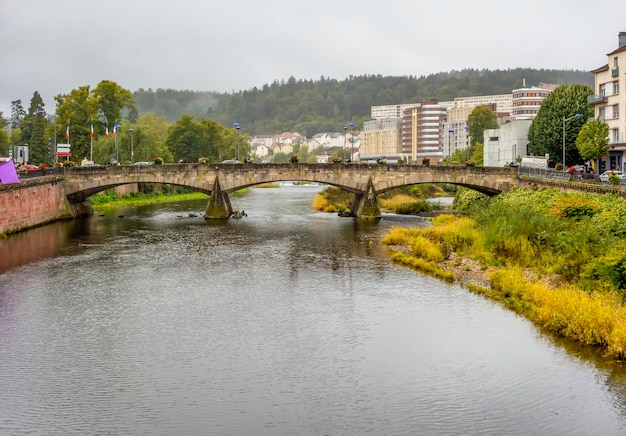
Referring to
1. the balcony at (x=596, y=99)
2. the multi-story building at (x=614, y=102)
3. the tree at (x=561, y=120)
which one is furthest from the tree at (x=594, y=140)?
the tree at (x=561, y=120)

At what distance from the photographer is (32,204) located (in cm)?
7119

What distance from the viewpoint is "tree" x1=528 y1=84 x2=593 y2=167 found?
89.2 metres

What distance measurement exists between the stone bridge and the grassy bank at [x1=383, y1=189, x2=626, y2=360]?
17.8 metres

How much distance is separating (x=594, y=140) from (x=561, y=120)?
13.5 meters

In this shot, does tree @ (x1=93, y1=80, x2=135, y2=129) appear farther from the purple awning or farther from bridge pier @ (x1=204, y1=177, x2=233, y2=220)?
the purple awning

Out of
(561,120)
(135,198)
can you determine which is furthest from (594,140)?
(135,198)

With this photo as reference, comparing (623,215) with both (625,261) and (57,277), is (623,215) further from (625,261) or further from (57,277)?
(57,277)

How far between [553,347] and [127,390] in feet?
57.0

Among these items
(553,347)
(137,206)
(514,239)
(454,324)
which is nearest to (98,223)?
(137,206)

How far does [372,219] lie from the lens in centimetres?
8150

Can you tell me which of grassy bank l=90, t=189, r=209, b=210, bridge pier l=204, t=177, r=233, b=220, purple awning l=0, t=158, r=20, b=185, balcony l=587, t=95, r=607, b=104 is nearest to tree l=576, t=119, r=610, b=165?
balcony l=587, t=95, r=607, b=104

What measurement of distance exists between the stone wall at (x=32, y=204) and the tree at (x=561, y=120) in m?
58.7

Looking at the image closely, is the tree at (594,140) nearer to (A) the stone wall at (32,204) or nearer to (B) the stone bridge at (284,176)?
(B) the stone bridge at (284,176)

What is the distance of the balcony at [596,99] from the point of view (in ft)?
281
